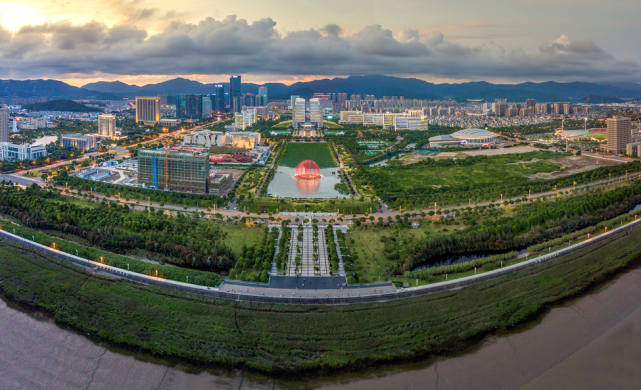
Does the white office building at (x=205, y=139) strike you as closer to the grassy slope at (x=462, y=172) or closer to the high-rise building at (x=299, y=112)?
the grassy slope at (x=462, y=172)

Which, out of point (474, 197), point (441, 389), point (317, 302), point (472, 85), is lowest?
point (441, 389)

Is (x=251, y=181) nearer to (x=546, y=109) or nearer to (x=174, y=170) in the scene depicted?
(x=174, y=170)

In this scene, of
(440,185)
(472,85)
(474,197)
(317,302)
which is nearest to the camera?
(317,302)

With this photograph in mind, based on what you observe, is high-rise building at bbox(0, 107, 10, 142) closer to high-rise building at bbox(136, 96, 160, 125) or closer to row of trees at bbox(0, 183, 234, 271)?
high-rise building at bbox(136, 96, 160, 125)

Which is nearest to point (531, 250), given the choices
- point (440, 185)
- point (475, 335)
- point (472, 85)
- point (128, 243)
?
point (475, 335)

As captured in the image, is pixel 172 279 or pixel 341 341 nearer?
pixel 341 341

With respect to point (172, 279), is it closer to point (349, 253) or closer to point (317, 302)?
point (317, 302)
